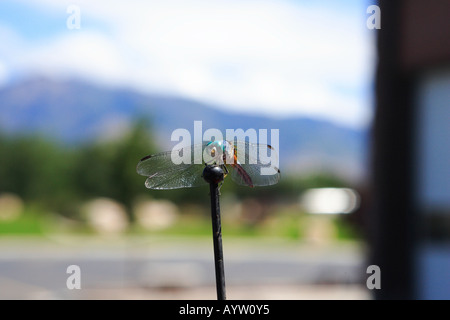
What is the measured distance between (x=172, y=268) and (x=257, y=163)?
15882 mm

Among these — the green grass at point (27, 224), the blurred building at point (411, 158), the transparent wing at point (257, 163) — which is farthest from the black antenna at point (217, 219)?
the green grass at point (27, 224)

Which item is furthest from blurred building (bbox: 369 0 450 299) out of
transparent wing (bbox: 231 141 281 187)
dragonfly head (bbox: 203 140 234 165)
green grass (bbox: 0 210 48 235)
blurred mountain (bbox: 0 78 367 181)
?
blurred mountain (bbox: 0 78 367 181)

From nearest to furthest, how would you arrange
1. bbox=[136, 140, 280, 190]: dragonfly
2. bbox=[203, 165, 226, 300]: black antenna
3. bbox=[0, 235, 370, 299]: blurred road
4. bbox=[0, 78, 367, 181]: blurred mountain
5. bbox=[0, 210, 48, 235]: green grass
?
1. bbox=[203, 165, 226, 300]: black antenna
2. bbox=[136, 140, 280, 190]: dragonfly
3. bbox=[0, 235, 370, 299]: blurred road
4. bbox=[0, 210, 48, 235]: green grass
5. bbox=[0, 78, 367, 181]: blurred mountain

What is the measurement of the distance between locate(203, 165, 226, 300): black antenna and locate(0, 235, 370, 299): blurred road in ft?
34.8

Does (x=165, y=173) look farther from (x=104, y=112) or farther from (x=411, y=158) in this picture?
(x=104, y=112)

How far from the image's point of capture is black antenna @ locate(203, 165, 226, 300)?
92 cm

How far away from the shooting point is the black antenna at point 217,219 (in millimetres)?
916

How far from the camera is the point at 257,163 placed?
121 cm

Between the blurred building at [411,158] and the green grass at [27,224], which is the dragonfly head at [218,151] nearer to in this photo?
the blurred building at [411,158]

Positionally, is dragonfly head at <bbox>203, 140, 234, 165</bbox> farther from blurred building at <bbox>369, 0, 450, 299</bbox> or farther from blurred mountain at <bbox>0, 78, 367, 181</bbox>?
blurred mountain at <bbox>0, 78, 367, 181</bbox>

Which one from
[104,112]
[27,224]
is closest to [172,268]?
[27,224]
